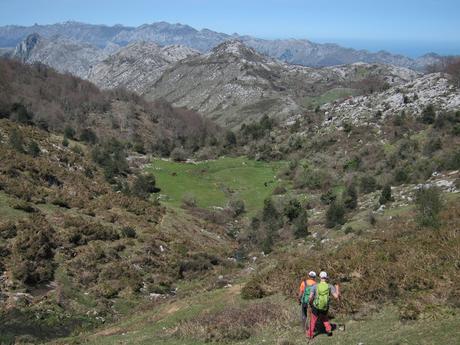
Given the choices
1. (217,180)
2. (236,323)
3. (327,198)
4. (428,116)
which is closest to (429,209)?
(236,323)

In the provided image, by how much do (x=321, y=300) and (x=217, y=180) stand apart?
5934 cm

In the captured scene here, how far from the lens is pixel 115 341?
1758 centimetres

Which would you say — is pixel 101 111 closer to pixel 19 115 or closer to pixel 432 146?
pixel 19 115

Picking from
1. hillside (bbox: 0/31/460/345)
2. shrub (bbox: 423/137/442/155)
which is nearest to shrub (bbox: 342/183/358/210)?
hillside (bbox: 0/31/460/345)

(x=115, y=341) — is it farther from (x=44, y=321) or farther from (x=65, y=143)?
(x=65, y=143)

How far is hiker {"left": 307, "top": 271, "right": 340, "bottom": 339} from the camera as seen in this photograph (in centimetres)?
1241

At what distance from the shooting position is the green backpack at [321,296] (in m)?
12.4

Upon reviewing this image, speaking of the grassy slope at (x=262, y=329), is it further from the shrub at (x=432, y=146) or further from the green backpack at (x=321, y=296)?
the shrub at (x=432, y=146)

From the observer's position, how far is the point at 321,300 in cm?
1248

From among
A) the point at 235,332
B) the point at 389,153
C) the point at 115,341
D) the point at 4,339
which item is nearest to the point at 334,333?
the point at 235,332

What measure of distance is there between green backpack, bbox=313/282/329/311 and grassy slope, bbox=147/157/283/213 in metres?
44.8

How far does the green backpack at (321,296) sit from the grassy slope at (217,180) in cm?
4477

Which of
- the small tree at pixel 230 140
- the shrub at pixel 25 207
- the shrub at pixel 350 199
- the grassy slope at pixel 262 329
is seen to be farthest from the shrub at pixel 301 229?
the small tree at pixel 230 140

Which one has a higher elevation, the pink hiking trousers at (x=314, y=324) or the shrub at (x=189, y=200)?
the pink hiking trousers at (x=314, y=324)
